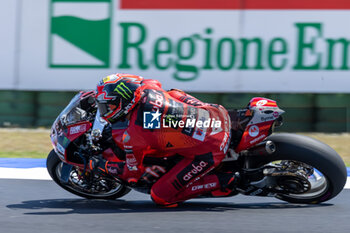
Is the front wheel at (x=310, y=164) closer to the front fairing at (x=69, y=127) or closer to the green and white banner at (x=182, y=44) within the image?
the front fairing at (x=69, y=127)

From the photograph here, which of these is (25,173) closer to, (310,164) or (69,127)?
(69,127)

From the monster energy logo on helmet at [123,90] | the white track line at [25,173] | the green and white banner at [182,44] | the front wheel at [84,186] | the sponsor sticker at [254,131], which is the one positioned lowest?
the white track line at [25,173]

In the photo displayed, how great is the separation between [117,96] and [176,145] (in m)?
0.58

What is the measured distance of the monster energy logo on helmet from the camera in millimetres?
4434

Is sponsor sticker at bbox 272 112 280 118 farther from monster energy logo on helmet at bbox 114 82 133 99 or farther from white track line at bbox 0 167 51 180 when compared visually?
white track line at bbox 0 167 51 180

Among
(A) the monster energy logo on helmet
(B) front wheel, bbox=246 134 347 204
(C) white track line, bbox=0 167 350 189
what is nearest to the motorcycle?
(B) front wheel, bbox=246 134 347 204

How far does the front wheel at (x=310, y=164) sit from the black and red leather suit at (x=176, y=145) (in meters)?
0.41

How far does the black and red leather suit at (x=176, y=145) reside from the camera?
14.6ft

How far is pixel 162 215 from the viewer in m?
4.48

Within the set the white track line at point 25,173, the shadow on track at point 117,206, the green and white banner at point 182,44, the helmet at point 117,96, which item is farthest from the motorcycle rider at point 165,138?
the green and white banner at point 182,44

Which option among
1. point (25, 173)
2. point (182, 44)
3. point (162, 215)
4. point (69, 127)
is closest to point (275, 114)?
point (162, 215)

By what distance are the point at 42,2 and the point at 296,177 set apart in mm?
6109

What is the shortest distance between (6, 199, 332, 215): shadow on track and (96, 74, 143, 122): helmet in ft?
2.42

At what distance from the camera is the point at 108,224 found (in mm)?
4195
